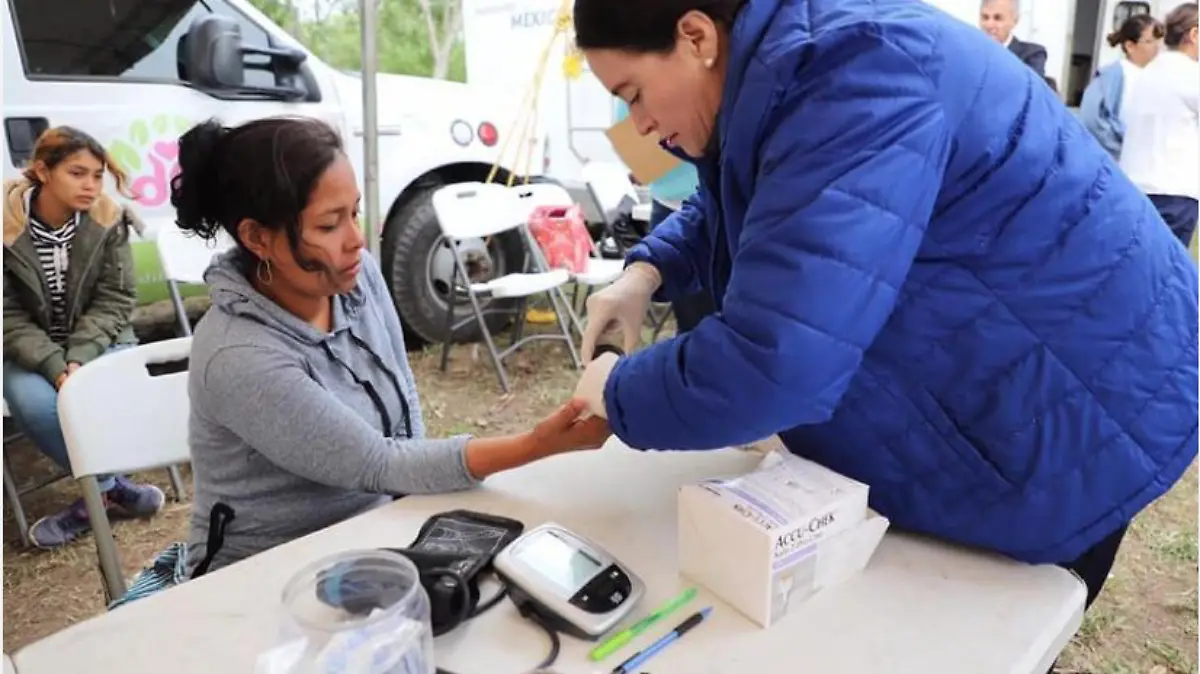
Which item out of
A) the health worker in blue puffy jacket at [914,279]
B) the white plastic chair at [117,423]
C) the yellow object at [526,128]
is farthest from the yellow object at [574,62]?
the white plastic chair at [117,423]

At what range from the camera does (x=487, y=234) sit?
3928 mm

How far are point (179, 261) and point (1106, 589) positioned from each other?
121 inches

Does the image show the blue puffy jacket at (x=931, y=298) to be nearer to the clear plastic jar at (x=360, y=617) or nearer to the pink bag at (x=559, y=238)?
the clear plastic jar at (x=360, y=617)

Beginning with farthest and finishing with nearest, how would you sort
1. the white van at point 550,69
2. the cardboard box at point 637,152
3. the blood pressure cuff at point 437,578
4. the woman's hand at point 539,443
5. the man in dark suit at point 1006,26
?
the white van at point 550,69 → the man in dark suit at point 1006,26 → the cardboard box at point 637,152 → the woman's hand at point 539,443 → the blood pressure cuff at point 437,578

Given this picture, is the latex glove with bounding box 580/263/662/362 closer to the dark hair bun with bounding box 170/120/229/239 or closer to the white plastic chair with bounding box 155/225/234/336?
the dark hair bun with bounding box 170/120/229/239

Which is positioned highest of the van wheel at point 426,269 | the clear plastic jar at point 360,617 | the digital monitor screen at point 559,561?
the clear plastic jar at point 360,617

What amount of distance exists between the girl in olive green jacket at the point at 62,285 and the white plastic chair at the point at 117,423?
125 centimetres

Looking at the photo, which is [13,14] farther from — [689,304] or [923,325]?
[923,325]

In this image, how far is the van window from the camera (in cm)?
291

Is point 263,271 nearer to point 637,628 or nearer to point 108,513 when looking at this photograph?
point 637,628

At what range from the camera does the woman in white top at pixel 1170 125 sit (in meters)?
3.62

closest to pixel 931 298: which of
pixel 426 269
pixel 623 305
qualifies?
pixel 623 305

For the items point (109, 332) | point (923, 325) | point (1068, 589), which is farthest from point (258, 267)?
point (109, 332)

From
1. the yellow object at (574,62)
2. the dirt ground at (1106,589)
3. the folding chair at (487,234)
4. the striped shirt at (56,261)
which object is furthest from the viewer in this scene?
the folding chair at (487,234)
